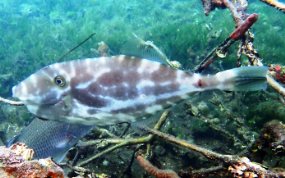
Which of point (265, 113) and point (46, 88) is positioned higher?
point (46, 88)

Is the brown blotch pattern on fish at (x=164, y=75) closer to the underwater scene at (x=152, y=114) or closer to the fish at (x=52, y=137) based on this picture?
the underwater scene at (x=152, y=114)

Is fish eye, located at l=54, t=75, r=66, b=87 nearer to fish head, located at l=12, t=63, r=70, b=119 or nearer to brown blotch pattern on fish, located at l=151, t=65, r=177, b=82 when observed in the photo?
fish head, located at l=12, t=63, r=70, b=119

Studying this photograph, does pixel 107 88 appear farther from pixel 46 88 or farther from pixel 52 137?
pixel 52 137

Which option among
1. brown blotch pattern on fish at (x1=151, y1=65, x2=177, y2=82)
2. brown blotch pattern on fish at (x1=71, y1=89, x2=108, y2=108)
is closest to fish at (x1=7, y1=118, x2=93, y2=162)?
brown blotch pattern on fish at (x1=71, y1=89, x2=108, y2=108)

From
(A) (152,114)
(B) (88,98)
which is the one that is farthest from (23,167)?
(A) (152,114)

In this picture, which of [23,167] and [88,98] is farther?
[88,98]

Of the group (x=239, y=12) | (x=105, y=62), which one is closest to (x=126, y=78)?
(x=105, y=62)

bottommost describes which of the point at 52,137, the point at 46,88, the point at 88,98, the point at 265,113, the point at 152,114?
the point at 265,113

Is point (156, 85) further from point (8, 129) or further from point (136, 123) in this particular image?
point (8, 129)
